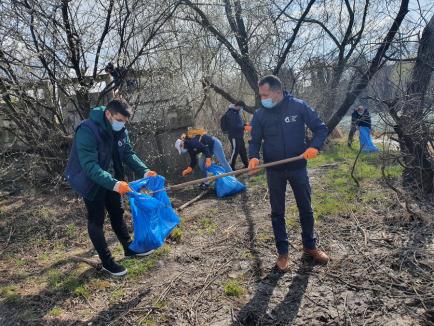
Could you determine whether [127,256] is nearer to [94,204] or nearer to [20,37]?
[94,204]

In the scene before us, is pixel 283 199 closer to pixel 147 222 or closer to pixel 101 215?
pixel 147 222

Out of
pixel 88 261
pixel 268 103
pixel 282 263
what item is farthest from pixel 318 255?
pixel 88 261

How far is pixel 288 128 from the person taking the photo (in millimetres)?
3393

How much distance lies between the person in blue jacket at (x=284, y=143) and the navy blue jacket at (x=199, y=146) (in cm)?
321

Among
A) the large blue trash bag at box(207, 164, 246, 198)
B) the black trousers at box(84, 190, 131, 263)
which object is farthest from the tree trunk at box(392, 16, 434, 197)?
the black trousers at box(84, 190, 131, 263)

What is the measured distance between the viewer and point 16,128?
6.27 metres

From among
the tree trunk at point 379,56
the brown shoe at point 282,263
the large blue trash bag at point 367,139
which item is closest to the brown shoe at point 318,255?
the brown shoe at point 282,263

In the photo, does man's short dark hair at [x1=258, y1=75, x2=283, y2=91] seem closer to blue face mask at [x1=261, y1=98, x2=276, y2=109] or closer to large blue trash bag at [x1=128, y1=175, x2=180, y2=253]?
blue face mask at [x1=261, y1=98, x2=276, y2=109]

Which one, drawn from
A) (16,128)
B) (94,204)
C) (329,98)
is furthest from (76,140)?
(329,98)

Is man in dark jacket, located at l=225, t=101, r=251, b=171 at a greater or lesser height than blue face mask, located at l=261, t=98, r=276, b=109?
lesser

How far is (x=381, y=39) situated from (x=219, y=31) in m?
3.67

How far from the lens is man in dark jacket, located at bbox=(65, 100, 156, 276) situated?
10.6ft

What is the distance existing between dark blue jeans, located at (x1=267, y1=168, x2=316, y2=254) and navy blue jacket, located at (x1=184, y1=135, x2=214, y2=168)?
329cm

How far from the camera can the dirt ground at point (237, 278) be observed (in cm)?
291
